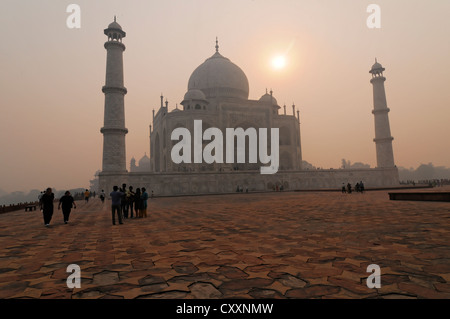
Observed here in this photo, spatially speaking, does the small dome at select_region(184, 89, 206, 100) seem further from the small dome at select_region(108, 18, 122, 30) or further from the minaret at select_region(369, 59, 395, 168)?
the minaret at select_region(369, 59, 395, 168)

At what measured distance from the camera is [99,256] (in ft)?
12.5

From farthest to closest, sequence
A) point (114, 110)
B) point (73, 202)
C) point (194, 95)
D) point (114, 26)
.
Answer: point (194, 95), point (114, 26), point (114, 110), point (73, 202)

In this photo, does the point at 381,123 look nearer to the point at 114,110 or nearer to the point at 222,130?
the point at 222,130

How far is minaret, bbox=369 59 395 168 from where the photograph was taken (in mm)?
34375

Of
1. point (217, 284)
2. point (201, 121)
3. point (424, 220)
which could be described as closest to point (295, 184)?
point (201, 121)

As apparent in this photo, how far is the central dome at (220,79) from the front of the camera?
39062 mm

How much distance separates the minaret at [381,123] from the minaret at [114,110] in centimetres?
3008

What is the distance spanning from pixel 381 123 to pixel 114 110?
31.2m

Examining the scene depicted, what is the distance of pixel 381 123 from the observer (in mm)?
34656

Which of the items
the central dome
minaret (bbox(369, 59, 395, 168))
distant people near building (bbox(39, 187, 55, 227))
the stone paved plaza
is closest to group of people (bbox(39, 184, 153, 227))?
distant people near building (bbox(39, 187, 55, 227))

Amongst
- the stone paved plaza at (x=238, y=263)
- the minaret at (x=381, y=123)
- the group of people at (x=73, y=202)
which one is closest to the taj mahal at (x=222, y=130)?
the minaret at (x=381, y=123)

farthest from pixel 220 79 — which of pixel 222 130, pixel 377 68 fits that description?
pixel 377 68

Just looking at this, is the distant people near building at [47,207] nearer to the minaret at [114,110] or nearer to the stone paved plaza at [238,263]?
A: the stone paved plaza at [238,263]
